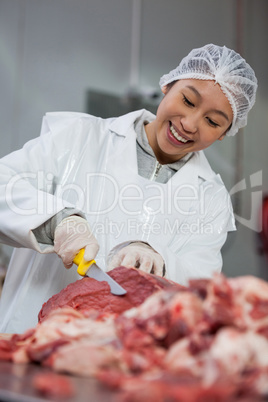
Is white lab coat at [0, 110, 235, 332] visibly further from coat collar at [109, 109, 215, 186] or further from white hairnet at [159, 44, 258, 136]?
white hairnet at [159, 44, 258, 136]

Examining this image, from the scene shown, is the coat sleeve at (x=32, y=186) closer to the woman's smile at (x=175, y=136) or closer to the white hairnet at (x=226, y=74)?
the woman's smile at (x=175, y=136)

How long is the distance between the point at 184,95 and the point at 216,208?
A: 486 millimetres

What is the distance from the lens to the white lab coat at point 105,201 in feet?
5.73

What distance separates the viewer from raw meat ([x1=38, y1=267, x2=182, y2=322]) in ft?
4.00

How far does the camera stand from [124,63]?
3488 millimetres

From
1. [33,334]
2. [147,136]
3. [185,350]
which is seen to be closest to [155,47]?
[147,136]

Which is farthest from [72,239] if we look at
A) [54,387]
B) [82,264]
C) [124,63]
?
[124,63]

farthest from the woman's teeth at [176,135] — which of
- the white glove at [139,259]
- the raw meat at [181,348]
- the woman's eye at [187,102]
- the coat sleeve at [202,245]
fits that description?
the raw meat at [181,348]

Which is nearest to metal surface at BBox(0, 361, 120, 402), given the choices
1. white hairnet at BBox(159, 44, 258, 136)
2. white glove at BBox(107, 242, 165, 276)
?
white glove at BBox(107, 242, 165, 276)

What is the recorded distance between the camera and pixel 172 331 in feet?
2.69

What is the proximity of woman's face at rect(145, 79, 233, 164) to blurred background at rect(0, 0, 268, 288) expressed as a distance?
5.01 feet

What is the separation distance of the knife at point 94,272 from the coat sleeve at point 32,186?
0.50 ft

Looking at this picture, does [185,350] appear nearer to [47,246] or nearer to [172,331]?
[172,331]

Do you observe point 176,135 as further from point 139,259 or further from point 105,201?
point 139,259
